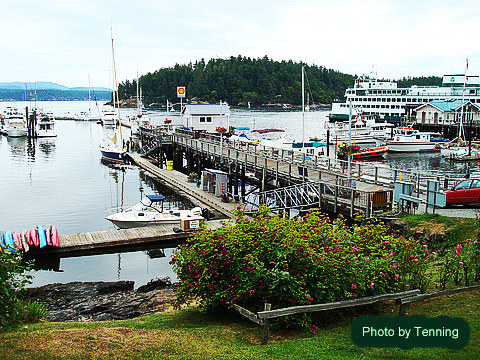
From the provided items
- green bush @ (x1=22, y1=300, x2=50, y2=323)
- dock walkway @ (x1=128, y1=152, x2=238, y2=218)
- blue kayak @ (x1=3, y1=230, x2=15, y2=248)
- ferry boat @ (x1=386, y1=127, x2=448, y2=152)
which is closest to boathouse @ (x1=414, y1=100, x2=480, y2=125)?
ferry boat @ (x1=386, y1=127, x2=448, y2=152)

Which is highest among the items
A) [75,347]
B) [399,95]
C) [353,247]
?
[399,95]

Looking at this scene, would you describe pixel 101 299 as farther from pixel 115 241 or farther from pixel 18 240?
pixel 18 240

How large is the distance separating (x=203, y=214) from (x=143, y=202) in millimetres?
4097

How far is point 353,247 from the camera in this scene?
12.6 m

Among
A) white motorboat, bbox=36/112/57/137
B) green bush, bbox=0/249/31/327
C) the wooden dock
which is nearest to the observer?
green bush, bbox=0/249/31/327

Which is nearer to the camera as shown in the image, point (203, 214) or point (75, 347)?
point (75, 347)

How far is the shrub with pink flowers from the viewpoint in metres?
10.9

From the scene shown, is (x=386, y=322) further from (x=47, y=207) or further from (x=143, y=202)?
(x=47, y=207)

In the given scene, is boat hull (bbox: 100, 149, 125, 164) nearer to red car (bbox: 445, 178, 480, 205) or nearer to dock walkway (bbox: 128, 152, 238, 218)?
dock walkway (bbox: 128, 152, 238, 218)

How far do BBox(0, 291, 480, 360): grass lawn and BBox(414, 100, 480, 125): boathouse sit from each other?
88.7 meters

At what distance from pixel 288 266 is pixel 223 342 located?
2.39 metres

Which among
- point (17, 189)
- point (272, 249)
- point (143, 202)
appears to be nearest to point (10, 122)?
point (17, 189)

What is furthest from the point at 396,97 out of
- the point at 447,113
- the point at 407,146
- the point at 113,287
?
the point at 113,287

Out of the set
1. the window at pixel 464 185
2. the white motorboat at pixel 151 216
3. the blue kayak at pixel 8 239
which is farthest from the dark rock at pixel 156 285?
the window at pixel 464 185
